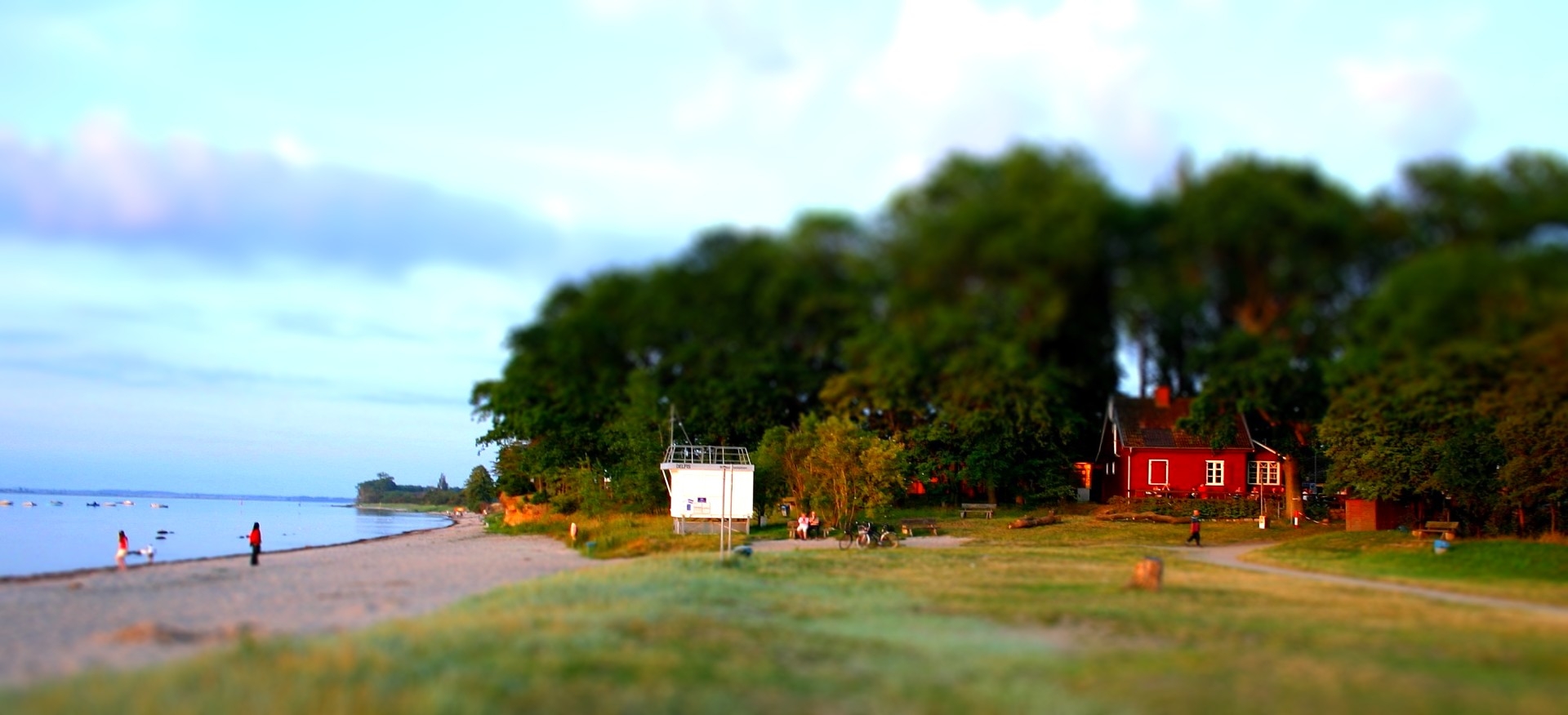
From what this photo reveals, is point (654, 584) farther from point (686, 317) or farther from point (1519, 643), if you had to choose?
point (1519, 643)

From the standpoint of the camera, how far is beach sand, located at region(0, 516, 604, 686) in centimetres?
1552

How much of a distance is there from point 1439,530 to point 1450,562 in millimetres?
9557

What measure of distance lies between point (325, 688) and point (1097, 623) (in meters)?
9.88

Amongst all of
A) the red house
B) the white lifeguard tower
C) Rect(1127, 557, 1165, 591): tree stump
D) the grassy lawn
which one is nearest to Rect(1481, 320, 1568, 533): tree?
the grassy lawn

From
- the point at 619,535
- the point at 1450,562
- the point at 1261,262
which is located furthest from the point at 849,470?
the point at 1261,262

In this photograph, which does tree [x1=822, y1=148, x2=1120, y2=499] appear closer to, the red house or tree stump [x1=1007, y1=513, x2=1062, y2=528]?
tree stump [x1=1007, y1=513, x2=1062, y2=528]

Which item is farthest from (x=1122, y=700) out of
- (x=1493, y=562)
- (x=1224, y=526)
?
(x=1224, y=526)

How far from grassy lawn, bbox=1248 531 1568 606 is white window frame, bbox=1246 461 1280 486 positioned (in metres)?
24.2

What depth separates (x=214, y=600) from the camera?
942 inches

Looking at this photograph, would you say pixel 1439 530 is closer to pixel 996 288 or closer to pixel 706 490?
pixel 706 490

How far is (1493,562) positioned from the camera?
92.6 ft

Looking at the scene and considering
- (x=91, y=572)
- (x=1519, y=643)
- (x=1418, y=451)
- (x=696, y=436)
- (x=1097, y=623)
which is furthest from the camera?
(x=696, y=436)

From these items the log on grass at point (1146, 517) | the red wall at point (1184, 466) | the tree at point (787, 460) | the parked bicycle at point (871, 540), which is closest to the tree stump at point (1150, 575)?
the parked bicycle at point (871, 540)

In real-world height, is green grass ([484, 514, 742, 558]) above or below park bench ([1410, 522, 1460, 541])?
below
